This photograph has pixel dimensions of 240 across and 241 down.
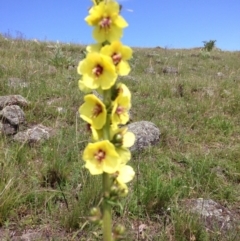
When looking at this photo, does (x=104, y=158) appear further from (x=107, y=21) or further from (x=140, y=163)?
(x=140, y=163)

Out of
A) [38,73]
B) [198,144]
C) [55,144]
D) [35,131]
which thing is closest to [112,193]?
[55,144]

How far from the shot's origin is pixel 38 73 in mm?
8141

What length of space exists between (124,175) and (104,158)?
145 mm

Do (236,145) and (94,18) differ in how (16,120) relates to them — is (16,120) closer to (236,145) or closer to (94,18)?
(236,145)

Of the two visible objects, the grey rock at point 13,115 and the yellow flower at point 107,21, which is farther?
the grey rock at point 13,115

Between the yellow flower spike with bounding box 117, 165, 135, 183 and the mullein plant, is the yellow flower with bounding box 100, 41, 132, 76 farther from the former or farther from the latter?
the yellow flower spike with bounding box 117, 165, 135, 183

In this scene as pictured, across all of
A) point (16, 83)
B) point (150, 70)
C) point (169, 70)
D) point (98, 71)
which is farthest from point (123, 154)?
point (169, 70)

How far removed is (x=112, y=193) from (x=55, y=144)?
127 inches

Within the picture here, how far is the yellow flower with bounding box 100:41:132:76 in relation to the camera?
159 cm

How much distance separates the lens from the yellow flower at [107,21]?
64.6 inches

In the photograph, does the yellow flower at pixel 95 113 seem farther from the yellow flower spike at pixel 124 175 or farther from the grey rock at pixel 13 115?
the grey rock at pixel 13 115

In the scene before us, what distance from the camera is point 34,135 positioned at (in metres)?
4.93

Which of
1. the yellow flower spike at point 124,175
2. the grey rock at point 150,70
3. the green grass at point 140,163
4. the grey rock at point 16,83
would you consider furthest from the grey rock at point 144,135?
the grey rock at point 150,70

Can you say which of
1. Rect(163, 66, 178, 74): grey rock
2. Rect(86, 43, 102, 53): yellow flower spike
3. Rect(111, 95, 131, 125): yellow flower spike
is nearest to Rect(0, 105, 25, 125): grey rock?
Rect(86, 43, 102, 53): yellow flower spike
